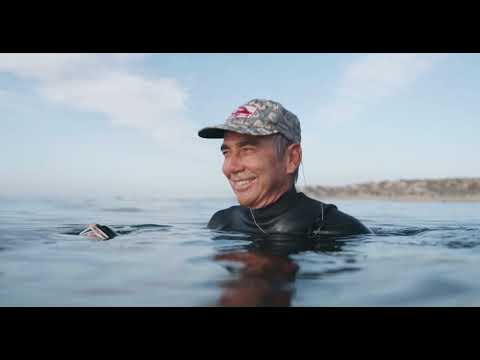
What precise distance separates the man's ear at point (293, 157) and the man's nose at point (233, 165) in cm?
47

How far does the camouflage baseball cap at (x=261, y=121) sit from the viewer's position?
13.0 feet

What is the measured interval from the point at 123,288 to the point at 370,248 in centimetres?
223

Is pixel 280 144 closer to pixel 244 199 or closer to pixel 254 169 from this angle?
pixel 254 169

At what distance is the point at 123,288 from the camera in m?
2.80

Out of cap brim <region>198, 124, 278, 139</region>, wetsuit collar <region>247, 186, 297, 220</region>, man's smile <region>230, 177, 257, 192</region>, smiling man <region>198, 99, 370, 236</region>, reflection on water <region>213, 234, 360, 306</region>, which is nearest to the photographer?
reflection on water <region>213, 234, 360, 306</region>

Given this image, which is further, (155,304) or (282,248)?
(282,248)

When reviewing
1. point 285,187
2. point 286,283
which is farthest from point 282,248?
point 286,283

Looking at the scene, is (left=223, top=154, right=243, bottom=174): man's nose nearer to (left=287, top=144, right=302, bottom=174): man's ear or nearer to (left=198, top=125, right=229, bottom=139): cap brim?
(left=198, top=125, right=229, bottom=139): cap brim

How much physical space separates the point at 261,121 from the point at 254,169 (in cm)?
44

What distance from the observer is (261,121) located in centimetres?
401

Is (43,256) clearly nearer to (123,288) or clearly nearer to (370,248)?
(123,288)

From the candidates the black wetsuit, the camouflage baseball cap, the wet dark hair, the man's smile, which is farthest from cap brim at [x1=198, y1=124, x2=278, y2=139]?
the black wetsuit

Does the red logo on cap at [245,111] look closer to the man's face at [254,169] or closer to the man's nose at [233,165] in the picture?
the man's face at [254,169]

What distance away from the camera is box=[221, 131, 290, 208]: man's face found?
160 inches
